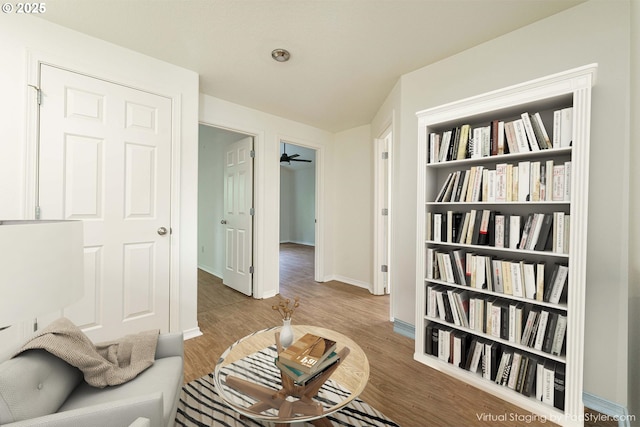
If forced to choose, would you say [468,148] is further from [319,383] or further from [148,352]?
[148,352]

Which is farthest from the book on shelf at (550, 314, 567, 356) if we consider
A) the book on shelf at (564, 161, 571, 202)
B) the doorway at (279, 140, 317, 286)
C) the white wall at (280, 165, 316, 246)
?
the white wall at (280, 165, 316, 246)

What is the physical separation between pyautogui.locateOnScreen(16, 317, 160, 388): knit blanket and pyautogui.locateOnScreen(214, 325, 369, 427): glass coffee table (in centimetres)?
37

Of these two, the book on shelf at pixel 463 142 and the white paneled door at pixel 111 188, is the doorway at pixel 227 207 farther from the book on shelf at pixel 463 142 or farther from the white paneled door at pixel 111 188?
the book on shelf at pixel 463 142

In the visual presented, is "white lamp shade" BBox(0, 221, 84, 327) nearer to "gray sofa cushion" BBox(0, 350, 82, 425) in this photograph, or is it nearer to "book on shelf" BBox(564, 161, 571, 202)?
"gray sofa cushion" BBox(0, 350, 82, 425)

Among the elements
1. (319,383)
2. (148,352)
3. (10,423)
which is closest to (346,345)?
(319,383)

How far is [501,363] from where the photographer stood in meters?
1.78

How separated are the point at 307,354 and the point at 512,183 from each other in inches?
61.0

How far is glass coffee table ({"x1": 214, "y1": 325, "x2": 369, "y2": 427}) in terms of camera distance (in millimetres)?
1166

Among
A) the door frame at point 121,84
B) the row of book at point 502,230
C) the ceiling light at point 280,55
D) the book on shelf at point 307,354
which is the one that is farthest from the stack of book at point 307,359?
the ceiling light at point 280,55

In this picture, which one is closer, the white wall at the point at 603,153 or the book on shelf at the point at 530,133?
the white wall at the point at 603,153

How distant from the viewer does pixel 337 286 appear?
404cm

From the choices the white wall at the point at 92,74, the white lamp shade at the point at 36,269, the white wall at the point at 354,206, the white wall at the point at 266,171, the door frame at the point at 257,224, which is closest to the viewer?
the white lamp shade at the point at 36,269

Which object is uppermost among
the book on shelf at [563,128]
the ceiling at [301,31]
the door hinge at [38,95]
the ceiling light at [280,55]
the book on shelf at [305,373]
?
the ceiling at [301,31]

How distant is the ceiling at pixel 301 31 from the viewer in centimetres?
173
